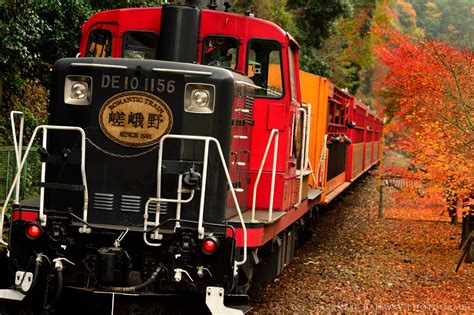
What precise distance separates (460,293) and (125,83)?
6.66 m

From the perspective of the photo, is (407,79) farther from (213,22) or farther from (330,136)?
Result: (213,22)

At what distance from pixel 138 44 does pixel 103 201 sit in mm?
2046

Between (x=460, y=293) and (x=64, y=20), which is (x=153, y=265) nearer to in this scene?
(x=460, y=293)

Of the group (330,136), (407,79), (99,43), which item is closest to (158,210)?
(99,43)

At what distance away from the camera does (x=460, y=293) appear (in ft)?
36.3

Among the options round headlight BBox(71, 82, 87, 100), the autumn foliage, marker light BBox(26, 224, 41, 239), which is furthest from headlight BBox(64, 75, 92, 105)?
the autumn foliage

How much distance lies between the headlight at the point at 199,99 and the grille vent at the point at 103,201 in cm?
112

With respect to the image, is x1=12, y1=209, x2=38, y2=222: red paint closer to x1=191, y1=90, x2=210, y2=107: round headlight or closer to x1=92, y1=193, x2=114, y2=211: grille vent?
x1=92, y1=193, x2=114, y2=211: grille vent

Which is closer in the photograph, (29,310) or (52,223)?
(52,223)

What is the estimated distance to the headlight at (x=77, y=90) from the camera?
7.01 meters

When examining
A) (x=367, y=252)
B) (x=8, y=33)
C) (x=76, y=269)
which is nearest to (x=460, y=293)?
(x=367, y=252)

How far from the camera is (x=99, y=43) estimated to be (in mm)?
8367

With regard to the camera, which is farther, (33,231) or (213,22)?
(213,22)

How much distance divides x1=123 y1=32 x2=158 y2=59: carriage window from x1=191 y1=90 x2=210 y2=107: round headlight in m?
1.38
